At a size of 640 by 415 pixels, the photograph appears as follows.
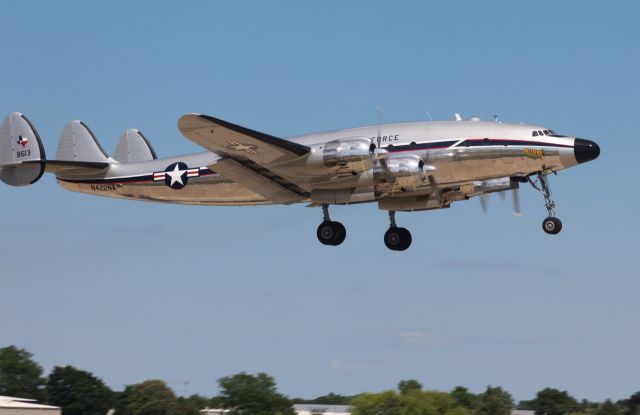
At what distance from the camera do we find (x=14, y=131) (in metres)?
32.9

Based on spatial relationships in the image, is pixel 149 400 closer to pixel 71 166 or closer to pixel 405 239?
pixel 71 166

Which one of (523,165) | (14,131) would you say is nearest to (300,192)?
(523,165)

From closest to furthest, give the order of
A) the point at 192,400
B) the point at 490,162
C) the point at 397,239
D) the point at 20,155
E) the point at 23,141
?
the point at 490,162, the point at 397,239, the point at 20,155, the point at 23,141, the point at 192,400

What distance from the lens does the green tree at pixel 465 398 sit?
80.9 m

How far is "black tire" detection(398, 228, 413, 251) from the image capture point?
30953mm

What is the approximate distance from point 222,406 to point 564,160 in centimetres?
4684

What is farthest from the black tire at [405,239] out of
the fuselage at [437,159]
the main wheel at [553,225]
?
the main wheel at [553,225]

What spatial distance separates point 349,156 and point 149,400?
44425 mm

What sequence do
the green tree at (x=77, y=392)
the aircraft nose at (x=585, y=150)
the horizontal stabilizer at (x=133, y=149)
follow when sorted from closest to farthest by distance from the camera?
1. the aircraft nose at (x=585, y=150)
2. the horizontal stabilizer at (x=133, y=149)
3. the green tree at (x=77, y=392)

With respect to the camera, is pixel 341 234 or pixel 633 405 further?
pixel 633 405

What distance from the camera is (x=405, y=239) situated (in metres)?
31.0

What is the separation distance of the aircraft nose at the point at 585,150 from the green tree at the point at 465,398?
55.3 m

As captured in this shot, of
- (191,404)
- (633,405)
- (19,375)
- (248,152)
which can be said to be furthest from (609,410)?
(248,152)

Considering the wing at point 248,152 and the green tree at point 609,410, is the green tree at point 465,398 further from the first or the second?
the wing at point 248,152
